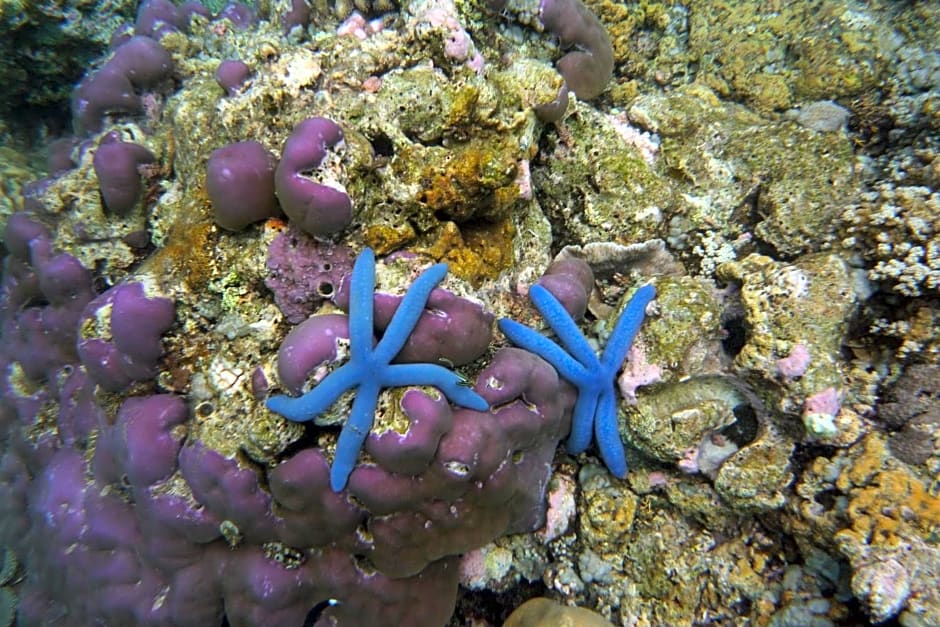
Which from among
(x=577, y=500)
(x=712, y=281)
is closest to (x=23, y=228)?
(x=577, y=500)

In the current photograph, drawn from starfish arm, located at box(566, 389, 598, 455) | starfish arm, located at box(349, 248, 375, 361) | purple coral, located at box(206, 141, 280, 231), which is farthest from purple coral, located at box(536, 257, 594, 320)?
purple coral, located at box(206, 141, 280, 231)

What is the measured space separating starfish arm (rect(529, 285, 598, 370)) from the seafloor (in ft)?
0.76

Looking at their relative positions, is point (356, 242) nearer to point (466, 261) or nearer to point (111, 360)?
point (466, 261)

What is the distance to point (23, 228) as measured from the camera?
3742 mm

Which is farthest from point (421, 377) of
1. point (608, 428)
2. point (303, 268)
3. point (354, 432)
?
point (608, 428)

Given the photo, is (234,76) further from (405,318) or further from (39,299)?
(39,299)

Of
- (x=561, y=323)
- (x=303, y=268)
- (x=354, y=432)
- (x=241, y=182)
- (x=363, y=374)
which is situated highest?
(x=241, y=182)

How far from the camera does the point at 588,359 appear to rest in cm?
322

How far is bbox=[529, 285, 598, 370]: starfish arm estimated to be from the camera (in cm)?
314

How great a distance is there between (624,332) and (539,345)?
0.63 meters

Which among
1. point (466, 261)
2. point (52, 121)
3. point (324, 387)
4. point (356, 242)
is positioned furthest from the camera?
point (52, 121)

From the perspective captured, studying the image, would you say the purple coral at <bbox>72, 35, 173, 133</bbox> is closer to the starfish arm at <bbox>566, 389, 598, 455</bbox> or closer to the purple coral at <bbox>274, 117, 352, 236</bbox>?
the purple coral at <bbox>274, 117, 352, 236</bbox>

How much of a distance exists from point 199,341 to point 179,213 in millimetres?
951

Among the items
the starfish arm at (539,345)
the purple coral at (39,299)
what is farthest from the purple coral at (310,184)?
the purple coral at (39,299)
